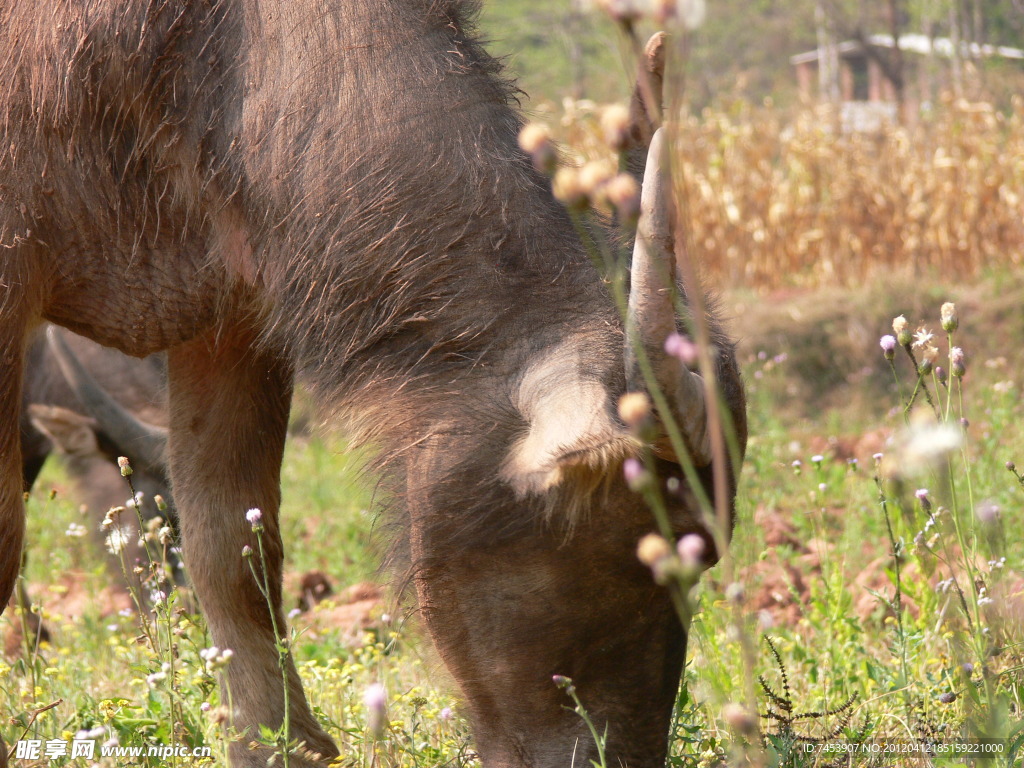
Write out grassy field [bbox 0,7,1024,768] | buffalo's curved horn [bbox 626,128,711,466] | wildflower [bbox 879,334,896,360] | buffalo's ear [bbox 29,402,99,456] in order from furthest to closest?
buffalo's ear [bbox 29,402,99,456], grassy field [bbox 0,7,1024,768], wildflower [bbox 879,334,896,360], buffalo's curved horn [bbox 626,128,711,466]

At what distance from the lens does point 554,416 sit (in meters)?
2.21

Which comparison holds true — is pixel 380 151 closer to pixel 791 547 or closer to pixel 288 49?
pixel 288 49

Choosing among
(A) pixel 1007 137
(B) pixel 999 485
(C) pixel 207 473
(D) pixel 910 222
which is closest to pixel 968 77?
(A) pixel 1007 137

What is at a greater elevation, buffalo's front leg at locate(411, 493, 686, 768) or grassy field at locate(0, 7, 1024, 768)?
buffalo's front leg at locate(411, 493, 686, 768)

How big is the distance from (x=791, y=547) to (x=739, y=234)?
24.3ft

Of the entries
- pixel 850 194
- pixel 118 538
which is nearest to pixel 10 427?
pixel 118 538

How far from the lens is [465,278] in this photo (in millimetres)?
2527

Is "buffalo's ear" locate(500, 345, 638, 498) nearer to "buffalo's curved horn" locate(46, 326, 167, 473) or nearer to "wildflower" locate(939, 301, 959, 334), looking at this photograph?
"wildflower" locate(939, 301, 959, 334)

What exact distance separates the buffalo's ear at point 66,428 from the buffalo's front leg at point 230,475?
229cm

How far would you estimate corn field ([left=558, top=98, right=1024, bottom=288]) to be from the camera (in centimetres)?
1098

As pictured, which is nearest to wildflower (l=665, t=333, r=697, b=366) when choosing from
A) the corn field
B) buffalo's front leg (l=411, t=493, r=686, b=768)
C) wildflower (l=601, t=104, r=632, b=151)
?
wildflower (l=601, t=104, r=632, b=151)

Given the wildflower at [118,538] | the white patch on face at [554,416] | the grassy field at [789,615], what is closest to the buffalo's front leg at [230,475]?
the grassy field at [789,615]

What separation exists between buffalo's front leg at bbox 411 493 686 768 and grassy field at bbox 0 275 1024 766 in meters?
0.15

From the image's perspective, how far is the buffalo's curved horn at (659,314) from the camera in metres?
1.88
